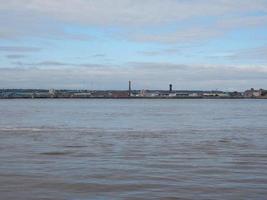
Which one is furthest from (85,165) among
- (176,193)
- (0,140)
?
(0,140)

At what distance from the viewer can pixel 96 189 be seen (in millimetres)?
10734

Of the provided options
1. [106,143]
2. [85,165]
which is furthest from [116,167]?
[106,143]

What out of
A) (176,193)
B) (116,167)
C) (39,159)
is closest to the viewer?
(176,193)

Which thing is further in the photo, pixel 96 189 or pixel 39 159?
pixel 39 159

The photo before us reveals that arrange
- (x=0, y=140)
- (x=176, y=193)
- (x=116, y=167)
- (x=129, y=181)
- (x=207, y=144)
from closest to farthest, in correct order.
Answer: (x=176, y=193) < (x=129, y=181) < (x=116, y=167) < (x=207, y=144) < (x=0, y=140)

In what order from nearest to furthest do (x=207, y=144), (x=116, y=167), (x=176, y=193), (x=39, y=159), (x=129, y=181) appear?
1. (x=176, y=193)
2. (x=129, y=181)
3. (x=116, y=167)
4. (x=39, y=159)
5. (x=207, y=144)

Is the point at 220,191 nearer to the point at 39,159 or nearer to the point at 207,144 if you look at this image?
the point at 39,159

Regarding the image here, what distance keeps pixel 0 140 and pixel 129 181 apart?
38.2 feet

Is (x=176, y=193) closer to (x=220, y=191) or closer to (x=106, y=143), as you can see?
(x=220, y=191)

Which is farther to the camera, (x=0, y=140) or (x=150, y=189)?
(x=0, y=140)

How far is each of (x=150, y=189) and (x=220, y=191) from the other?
1339mm

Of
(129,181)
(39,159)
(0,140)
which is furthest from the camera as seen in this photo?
(0,140)

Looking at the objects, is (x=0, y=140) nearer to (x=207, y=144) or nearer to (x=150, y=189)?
(x=207, y=144)

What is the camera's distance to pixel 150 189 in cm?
1081
